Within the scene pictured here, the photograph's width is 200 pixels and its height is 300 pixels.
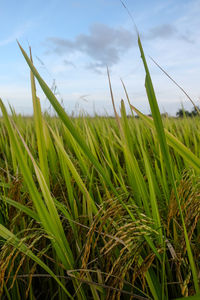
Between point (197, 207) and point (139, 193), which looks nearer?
point (197, 207)

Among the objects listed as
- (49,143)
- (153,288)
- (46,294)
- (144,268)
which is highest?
(49,143)

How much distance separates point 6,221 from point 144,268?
533mm

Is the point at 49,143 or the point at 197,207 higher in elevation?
the point at 49,143

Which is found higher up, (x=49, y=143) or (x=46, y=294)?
(x=49, y=143)

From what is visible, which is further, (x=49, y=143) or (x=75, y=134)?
(x=49, y=143)

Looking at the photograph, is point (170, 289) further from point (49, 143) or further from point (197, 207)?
point (49, 143)

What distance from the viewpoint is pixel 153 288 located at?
0.64 m

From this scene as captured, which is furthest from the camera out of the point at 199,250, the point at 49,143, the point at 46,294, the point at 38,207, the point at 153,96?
the point at 49,143

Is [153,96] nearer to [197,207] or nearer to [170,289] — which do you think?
[197,207]

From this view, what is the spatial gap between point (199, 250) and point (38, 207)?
1.59ft

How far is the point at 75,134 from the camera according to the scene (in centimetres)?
55

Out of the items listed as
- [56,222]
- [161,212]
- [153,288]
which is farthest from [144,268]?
[161,212]

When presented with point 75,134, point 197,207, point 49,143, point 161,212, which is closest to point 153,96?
point 75,134

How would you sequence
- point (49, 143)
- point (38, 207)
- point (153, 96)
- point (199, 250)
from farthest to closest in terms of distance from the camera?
point (49, 143) → point (199, 250) → point (38, 207) → point (153, 96)
